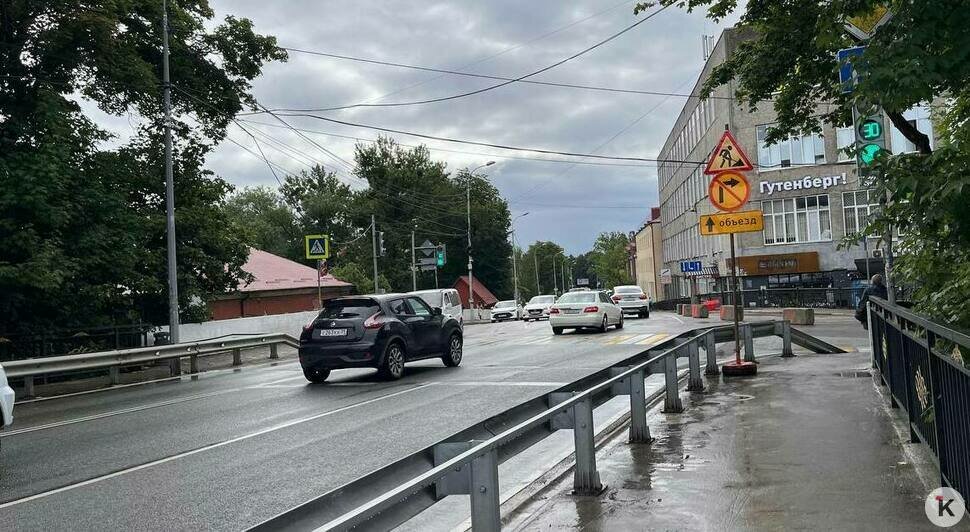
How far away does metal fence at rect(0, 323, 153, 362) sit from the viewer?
1939cm

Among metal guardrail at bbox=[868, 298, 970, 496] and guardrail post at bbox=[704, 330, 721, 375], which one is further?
guardrail post at bbox=[704, 330, 721, 375]

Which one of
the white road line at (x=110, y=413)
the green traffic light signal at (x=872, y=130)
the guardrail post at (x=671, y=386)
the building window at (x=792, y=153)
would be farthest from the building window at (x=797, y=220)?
the guardrail post at (x=671, y=386)

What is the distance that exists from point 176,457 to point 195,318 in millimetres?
17947

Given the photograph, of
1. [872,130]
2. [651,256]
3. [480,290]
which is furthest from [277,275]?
[651,256]

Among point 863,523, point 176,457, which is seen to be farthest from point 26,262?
point 863,523

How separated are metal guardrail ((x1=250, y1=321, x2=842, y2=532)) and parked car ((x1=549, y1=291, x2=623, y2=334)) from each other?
19.4 metres

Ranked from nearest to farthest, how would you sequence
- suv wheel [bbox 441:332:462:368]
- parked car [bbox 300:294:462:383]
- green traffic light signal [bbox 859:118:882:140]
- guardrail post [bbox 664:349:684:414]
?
guardrail post [bbox 664:349:684:414], green traffic light signal [bbox 859:118:882:140], parked car [bbox 300:294:462:383], suv wheel [bbox 441:332:462:368]

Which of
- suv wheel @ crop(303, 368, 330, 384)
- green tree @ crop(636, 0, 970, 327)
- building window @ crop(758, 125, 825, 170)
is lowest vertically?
suv wheel @ crop(303, 368, 330, 384)

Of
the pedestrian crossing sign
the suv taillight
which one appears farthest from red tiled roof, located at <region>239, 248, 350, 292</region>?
the suv taillight

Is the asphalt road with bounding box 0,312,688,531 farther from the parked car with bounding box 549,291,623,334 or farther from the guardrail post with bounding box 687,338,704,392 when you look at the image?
the parked car with bounding box 549,291,623,334

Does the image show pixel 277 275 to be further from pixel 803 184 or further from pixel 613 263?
pixel 613 263

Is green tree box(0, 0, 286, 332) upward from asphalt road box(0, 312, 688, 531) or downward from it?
upward

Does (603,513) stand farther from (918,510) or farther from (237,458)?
(237,458)

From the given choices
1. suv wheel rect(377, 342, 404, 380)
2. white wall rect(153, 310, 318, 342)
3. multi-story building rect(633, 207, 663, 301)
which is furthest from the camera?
multi-story building rect(633, 207, 663, 301)
